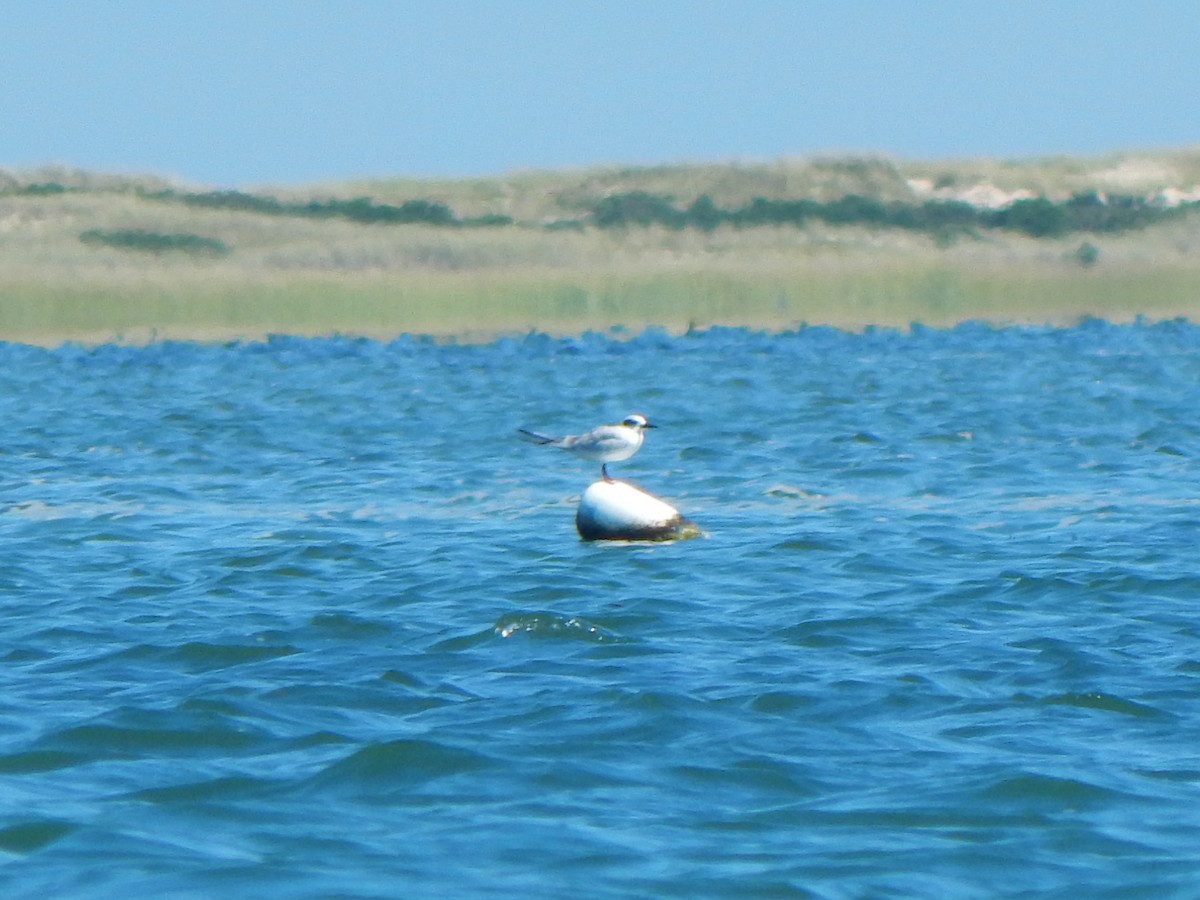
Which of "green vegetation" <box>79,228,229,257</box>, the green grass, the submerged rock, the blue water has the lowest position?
the blue water

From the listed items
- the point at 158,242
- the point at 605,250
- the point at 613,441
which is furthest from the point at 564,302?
the point at 613,441

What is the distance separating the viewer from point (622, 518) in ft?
42.2

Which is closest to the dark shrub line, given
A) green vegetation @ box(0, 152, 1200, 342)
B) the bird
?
green vegetation @ box(0, 152, 1200, 342)

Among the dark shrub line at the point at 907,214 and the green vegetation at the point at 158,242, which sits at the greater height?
the dark shrub line at the point at 907,214

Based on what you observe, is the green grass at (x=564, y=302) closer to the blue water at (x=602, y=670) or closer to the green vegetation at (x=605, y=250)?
the green vegetation at (x=605, y=250)

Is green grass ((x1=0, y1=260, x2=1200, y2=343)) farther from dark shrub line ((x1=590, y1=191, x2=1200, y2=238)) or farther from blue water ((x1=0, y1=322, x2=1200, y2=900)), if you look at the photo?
blue water ((x1=0, y1=322, x2=1200, y2=900))

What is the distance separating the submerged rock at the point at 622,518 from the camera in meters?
12.9

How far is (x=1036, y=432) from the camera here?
19.9 meters

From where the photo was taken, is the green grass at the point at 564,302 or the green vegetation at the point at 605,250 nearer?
the green grass at the point at 564,302

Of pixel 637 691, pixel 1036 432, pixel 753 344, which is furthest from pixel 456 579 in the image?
pixel 753 344

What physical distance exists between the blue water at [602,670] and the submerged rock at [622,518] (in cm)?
21

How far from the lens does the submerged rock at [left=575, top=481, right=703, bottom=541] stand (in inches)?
506

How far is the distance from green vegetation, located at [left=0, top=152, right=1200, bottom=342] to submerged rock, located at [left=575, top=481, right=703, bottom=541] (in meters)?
29.1

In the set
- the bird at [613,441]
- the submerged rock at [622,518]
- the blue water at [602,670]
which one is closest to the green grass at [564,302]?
the blue water at [602,670]
